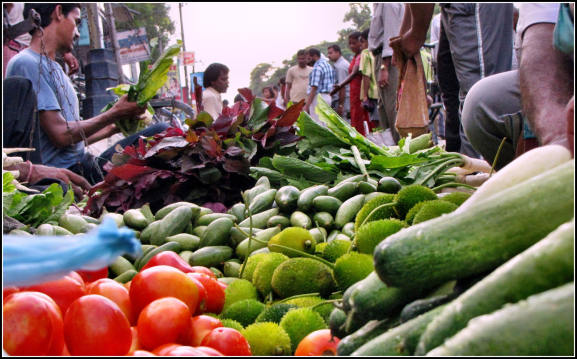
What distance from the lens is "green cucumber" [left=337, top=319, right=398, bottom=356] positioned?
0.96 m

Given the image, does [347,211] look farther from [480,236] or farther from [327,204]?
[480,236]

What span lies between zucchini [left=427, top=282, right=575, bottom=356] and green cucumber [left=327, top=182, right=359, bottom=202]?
2219 millimetres

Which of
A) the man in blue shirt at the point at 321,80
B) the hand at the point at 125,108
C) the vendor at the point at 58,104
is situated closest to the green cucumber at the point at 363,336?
the vendor at the point at 58,104

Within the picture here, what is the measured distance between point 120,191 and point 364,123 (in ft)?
22.7

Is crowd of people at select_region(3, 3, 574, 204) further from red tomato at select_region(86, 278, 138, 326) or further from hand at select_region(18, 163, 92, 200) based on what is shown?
red tomato at select_region(86, 278, 138, 326)

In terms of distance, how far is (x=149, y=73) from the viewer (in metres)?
4.84

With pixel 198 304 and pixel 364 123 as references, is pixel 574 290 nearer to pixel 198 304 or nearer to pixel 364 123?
pixel 198 304

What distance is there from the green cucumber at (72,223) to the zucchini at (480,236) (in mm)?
2403

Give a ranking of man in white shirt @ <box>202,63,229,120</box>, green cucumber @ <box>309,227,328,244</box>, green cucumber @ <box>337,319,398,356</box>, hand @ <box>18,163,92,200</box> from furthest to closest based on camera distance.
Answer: man in white shirt @ <box>202,63,229,120</box> < hand @ <box>18,163,92,200</box> < green cucumber @ <box>309,227,328,244</box> < green cucumber @ <box>337,319,398,356</box>

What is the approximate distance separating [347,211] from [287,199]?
41 centimetres

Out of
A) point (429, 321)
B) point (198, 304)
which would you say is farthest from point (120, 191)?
point (429, 321)

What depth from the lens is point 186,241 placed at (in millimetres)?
2664

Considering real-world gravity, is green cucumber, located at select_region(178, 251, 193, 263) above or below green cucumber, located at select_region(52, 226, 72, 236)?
below

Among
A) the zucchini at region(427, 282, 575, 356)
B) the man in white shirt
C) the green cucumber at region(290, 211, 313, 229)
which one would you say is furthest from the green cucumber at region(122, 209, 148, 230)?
the man in white shirt
